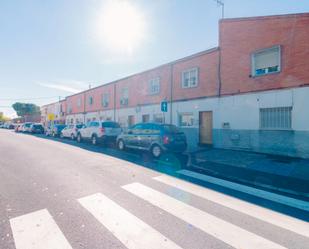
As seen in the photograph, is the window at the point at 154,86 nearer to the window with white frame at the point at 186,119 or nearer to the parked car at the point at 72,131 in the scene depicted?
the window with white frame at the point at 186,119

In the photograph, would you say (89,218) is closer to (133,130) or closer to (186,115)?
(133,130)

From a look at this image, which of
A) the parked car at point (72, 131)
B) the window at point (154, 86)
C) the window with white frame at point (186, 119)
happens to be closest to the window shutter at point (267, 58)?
the window with white frame at point (186, 119)

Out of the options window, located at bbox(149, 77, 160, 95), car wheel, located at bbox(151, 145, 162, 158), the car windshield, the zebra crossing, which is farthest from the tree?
the zebra crossing

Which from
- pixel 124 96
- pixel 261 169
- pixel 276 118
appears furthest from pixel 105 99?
pixel 261 169

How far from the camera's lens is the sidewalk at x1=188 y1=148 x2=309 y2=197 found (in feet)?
19.7

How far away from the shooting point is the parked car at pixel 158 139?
977 centimetres

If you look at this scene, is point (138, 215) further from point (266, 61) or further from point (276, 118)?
point (266, 61)

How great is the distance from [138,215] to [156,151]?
6.37m

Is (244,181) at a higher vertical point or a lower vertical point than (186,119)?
lower

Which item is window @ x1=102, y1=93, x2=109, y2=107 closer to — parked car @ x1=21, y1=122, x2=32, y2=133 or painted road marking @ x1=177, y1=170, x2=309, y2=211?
parked car @ x1=21, y1=122, x2=32, y2=133

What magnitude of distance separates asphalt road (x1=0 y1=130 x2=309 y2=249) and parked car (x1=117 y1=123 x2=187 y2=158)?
368 centimetres

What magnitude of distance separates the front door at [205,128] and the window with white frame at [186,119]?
775mm

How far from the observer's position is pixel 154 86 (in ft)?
57.9

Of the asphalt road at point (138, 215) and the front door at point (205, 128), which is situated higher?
the front door at point (205, 128)
